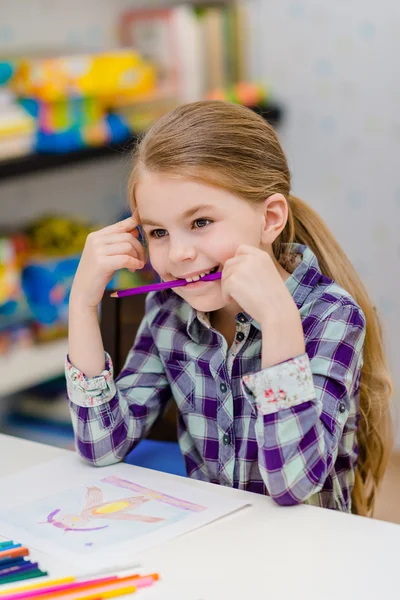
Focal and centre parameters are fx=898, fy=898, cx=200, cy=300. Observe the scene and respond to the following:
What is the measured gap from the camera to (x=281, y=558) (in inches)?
32.3

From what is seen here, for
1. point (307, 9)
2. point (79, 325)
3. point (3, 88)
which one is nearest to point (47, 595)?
point (79, 325)

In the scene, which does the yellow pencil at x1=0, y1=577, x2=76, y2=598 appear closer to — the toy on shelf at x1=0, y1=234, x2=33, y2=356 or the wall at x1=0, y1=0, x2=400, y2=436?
the toy on shelf at x1=0, y1=234, x2=33, y2=356

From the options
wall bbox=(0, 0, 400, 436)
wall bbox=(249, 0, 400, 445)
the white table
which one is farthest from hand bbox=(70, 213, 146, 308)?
wall bbox=(249, 0, 400, 445)

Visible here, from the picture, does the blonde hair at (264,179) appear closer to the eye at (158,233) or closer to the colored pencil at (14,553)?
the eye at (158,233)

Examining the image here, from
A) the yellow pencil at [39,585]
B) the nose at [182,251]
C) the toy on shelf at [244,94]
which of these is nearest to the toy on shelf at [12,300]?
the toy on shelf at [244,94]

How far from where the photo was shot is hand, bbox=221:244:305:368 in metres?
0.96

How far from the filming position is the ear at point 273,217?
1.08 metres

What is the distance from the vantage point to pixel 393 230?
265 cm

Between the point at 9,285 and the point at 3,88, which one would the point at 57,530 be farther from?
the point at 3,88

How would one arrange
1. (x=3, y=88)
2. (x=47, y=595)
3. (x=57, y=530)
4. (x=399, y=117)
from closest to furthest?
1. (x=47, y=595)
2. (x=57, y=530)
3. (x=3, y=88)
4. (x=399, y=117)

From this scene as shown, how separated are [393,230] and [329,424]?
1.74 metres

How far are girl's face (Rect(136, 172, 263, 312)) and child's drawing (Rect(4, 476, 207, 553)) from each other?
238 millimetres

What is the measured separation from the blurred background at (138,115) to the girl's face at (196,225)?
109 centimetres

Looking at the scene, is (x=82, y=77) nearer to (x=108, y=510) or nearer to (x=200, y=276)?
(x=200, y=276)
